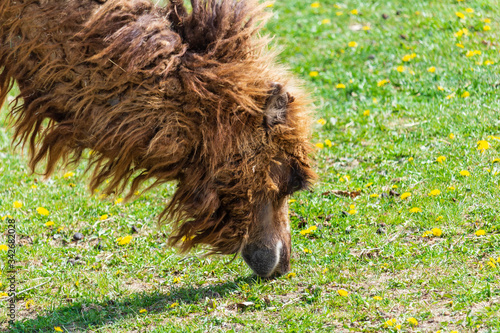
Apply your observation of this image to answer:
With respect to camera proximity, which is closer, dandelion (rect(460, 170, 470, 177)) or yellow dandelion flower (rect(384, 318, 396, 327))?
yellow dandelion flower (rect(384, 318, 396, 327))

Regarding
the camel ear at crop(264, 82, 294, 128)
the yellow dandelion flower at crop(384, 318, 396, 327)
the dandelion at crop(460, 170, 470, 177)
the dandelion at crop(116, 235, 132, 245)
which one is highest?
the camel ear at crop(264, 82, 294, 128)

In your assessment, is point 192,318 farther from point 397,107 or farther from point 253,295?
point 397,107

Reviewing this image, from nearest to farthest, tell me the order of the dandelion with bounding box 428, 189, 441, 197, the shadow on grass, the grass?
the grass
the shadow on grass
the dandelion with bounding box 428, 189, 441, 197

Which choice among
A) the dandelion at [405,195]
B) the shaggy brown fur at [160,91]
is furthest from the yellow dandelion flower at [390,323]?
the dandelion at [405,195]

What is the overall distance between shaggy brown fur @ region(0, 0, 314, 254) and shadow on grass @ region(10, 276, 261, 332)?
753 mm

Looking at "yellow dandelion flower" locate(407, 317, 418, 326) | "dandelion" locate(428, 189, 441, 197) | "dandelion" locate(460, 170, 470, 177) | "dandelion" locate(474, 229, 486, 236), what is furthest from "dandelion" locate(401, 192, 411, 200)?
"yellow dandelion flower" locate(407, 317, 418, 326)

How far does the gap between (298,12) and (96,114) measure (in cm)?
693

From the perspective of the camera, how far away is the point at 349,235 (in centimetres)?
520

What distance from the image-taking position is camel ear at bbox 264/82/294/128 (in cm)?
401

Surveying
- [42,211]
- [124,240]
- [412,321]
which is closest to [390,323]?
[412,321]

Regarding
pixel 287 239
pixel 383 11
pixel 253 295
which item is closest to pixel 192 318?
pixel 253 295

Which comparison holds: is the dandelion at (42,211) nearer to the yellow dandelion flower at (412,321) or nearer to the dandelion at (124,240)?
the dandelion at (124,240)

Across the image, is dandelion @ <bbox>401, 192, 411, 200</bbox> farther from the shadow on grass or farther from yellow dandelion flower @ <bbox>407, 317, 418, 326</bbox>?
yellow dandelion flower @ <bbox>407, 317, 418, 326</bbox>

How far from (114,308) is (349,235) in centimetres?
199
